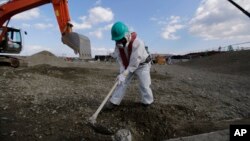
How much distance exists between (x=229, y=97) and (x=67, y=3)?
645 centimetres

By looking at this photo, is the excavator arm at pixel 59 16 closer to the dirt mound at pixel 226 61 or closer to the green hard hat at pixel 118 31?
the green hard hat at pixel 118 31

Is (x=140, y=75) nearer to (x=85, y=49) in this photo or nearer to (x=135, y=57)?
(x=135, y=57)

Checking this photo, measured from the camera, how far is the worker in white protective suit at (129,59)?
5379 millimetres

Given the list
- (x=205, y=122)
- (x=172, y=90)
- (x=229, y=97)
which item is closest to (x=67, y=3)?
(x=172, y=90)

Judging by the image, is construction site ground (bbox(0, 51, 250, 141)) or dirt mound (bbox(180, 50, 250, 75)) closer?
construction site ground (bbox(0, 51, 250, 141))

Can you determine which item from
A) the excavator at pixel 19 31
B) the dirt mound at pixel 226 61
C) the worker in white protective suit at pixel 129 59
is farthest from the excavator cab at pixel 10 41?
the dirt mound at pixel 226 61

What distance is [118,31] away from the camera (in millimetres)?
5344

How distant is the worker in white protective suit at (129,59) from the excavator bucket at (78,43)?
4.86 m

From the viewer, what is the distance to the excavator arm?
10.7 meters

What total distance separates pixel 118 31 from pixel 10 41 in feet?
32.3

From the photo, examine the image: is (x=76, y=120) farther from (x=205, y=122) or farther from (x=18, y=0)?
(x=18, y=0)

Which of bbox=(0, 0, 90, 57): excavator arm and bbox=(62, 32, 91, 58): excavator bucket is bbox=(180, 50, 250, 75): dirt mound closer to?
bbox=(62, 32, 91, 58): excavator bucket

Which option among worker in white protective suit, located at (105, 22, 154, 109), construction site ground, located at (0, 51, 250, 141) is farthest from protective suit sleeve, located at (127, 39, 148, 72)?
construction site ground, located at (0, 51, 250, 141)

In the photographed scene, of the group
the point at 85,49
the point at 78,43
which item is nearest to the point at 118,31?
the point at 78,43
